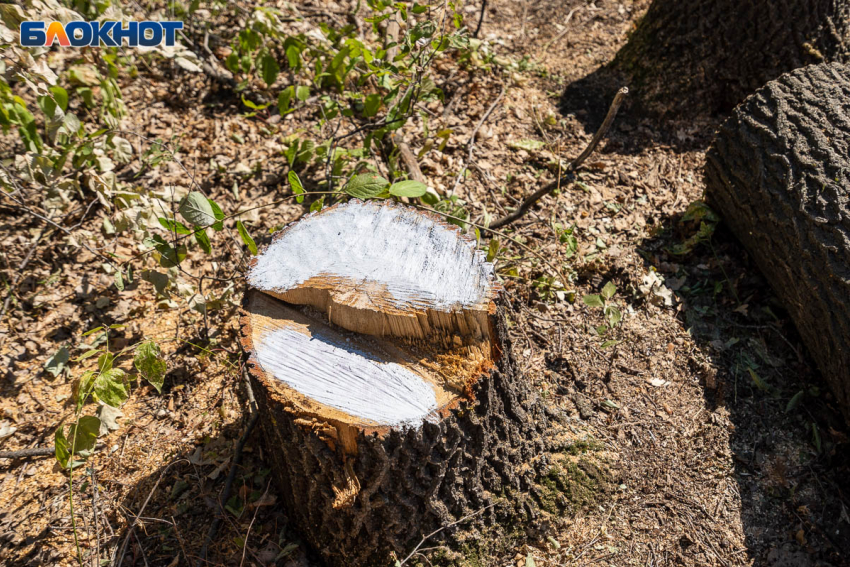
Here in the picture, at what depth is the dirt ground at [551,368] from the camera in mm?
2188

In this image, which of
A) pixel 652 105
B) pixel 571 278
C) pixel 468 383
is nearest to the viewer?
pixel 468 383

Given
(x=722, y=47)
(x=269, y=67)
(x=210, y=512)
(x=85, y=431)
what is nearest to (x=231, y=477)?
(x=210, y=512)

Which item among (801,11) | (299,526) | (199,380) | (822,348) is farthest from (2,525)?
(801,11)

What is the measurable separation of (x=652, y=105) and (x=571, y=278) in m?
1.64

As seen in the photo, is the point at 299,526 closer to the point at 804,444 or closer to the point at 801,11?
the point at 804,444

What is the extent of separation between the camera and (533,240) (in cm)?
309

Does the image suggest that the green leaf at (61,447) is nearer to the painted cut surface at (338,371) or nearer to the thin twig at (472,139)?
the painted cut surface at (338,371)

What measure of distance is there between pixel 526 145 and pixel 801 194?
1.52 meters

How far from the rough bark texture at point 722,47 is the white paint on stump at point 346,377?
9.74 ft

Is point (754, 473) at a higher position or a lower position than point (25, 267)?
higher

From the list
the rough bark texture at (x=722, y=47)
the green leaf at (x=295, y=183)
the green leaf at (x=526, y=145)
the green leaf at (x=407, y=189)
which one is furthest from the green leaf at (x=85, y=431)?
the rough bark texture at (x=722, y=47)

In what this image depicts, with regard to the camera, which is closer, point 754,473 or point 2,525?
point 2,525

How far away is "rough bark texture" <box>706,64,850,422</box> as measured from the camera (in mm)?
2385

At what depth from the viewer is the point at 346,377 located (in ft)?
5.69
